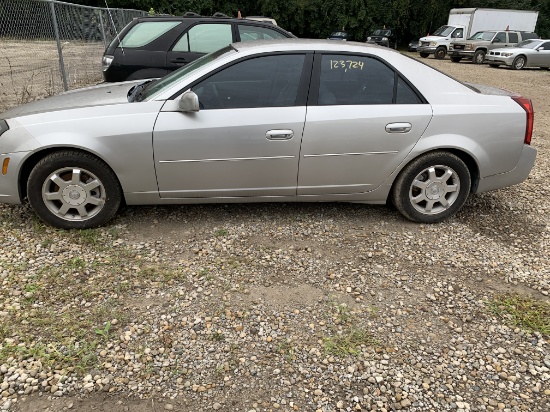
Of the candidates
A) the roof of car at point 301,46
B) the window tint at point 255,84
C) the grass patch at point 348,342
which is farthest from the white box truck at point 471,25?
Result: the grass patch at point 348,342

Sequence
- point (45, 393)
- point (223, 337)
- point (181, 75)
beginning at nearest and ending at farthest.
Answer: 1. point (45, 393)
2. point (223, 337)
3. point (181, 75)

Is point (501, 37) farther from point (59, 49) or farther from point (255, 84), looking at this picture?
point (255, 84)

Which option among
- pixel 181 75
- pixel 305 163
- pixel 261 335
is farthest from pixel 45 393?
pixel 181 75

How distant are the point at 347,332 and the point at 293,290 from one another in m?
0.54

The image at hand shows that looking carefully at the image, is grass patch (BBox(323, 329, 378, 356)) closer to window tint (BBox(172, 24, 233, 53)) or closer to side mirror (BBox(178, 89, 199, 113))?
side mirror (BBox(178, 89, 199, 113))

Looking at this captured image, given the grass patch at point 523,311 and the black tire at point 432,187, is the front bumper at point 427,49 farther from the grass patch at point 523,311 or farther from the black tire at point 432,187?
the grass patch at point 523,311

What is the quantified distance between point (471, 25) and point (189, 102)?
27.2m

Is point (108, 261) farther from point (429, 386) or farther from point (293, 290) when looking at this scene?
point (429, 386)

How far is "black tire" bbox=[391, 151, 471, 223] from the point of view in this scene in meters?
3.98

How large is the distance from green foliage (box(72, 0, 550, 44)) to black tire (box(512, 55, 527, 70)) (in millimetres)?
17088

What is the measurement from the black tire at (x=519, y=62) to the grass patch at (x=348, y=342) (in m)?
22.3

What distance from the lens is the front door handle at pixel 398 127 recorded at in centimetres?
380

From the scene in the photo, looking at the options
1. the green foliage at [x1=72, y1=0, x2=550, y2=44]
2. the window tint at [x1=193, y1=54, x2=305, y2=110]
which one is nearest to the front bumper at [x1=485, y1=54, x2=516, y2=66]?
the green foliage at [x1=72, y1=0, x2=550, y2=44]

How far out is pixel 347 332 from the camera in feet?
9.09
